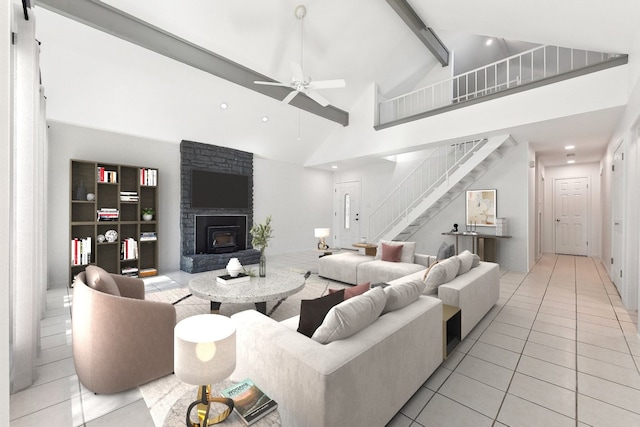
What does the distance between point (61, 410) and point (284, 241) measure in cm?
643

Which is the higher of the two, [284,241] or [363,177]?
[363,177]

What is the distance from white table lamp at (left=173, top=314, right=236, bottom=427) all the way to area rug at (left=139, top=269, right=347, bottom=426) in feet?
2.56

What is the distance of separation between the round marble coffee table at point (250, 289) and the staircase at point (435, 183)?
403 cm

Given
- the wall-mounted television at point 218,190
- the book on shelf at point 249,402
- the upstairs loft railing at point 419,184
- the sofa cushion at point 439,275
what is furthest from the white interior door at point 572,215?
the book on shelf at point 249,402

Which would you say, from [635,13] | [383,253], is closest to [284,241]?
[383,253]

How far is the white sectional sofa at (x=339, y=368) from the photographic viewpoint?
51.6 inches

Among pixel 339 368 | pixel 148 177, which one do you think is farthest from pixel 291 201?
pixel 339 368

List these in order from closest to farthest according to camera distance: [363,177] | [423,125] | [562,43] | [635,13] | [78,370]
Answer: [78,370], [635,13], [562,43], [423,125], [363,177]

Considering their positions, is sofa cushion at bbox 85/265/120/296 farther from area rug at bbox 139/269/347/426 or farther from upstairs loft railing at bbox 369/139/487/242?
upstairs loft railing at bbox 369/139/487/242

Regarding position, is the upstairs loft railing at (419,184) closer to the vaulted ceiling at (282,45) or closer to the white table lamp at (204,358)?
the vaulted ceiling at (282,45)

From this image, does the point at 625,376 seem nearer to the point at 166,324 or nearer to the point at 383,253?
the point at 383,253

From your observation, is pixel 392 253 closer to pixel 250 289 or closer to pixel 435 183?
pixel 250 289

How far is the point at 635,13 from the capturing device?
286 centimetres

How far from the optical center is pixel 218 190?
6508 mm
